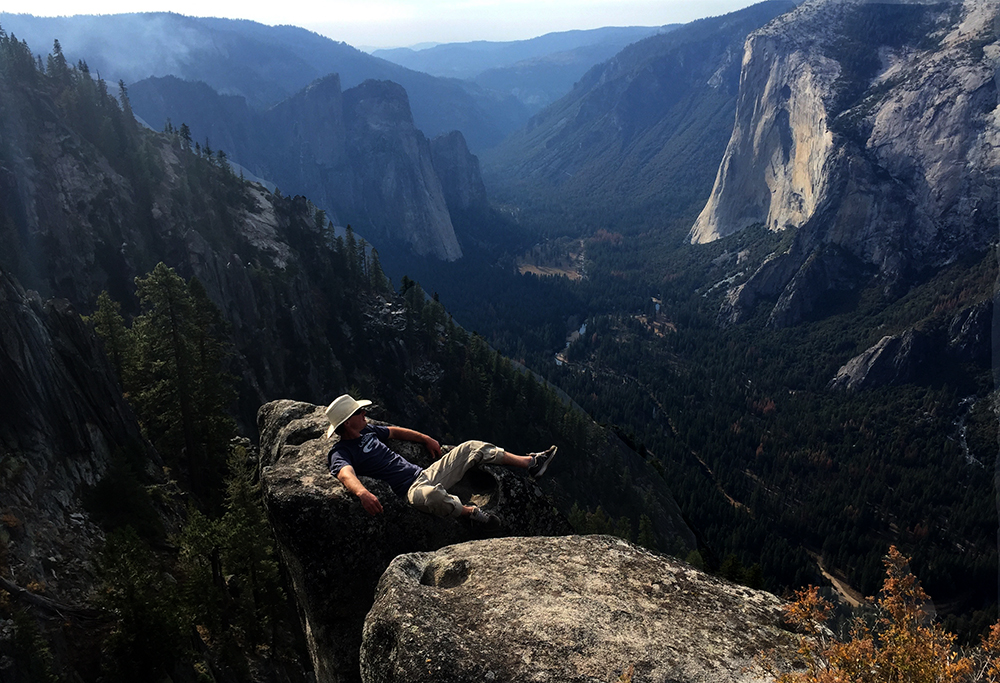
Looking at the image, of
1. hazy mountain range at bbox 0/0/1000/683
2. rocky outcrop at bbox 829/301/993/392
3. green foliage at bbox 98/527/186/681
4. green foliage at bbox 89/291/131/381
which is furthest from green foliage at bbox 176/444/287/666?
rocky outcrop at bbox 829/301/993/392

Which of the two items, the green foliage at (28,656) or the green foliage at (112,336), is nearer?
the green foliage at (28,656)

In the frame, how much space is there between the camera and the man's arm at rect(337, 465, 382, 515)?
40.7 ft

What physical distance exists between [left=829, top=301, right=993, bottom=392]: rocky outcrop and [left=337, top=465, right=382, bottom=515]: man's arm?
18427 cm

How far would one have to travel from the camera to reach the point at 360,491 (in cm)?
1244

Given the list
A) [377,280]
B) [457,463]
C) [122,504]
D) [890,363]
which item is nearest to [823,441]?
[890,363]

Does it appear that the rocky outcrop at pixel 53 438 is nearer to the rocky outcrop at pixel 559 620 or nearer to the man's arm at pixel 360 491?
the man's arm at pixel 360 491

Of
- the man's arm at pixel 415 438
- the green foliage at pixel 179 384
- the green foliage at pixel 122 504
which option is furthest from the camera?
the green foliage at pixel 179 384

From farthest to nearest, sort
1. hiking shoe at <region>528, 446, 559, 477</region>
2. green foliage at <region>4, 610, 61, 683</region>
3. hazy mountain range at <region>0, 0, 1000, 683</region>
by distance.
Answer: hazy mountain range at <region>0, 0, 1000, 683</region>, hiking shoe at <region>528, 446, 559, 477</region>, green foliage at <region>4, 610, 61, 683</region>

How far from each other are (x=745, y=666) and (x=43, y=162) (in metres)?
91.5

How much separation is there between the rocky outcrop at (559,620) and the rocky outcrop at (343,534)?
1.75 metres

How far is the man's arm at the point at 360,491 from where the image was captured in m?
12.4

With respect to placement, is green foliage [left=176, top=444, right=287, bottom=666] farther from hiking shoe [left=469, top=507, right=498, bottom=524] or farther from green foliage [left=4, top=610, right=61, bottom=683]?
hiking shoe [left=469, top=507, right=498, bottom=524]

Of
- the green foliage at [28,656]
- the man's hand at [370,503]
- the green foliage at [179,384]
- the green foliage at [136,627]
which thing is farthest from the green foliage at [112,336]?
the man's hand at [370,503]

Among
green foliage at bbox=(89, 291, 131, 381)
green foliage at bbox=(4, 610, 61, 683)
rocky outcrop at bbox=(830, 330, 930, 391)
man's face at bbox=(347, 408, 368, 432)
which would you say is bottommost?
rocky outcrop at bbox=(830, 330, 930, 391)
